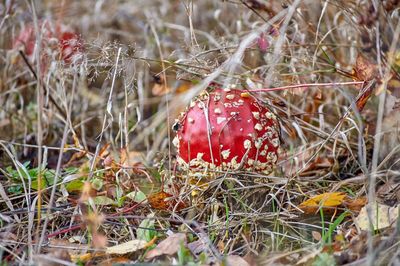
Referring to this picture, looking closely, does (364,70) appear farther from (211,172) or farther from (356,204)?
(211,172)

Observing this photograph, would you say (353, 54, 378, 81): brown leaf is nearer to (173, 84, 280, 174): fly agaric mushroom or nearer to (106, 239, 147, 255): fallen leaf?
(173, 84, 280, 174): fly agaric mushroom

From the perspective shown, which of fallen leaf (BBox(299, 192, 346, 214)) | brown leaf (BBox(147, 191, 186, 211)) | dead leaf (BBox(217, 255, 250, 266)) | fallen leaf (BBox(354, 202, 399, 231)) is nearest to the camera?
dead leaf (BBox(217, 255, 250, 266))

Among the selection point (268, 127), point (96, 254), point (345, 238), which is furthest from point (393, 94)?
point (96, 254)

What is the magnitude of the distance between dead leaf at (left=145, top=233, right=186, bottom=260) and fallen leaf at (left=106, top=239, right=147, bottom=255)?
0.20 feet

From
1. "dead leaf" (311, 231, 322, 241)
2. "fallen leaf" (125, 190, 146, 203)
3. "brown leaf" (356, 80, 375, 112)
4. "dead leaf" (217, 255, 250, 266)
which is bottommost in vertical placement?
"fallen leaf" (125, 190, 146, 203)

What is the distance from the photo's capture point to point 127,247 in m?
1.79

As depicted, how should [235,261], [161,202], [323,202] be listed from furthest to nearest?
[161,202]
[323,202]
[235,261]

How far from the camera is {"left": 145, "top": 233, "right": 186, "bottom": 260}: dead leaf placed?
67.1 inches

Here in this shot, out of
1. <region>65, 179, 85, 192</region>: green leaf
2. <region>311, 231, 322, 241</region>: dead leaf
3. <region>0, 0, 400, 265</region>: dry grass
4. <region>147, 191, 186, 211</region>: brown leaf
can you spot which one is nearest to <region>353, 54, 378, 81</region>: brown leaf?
<region>0, 0, 400, 265</region>: dry grass

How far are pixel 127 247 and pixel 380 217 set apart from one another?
0.79 meters

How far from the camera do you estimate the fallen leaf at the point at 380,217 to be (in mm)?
1803

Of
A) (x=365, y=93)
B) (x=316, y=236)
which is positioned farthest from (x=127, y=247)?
(x=365, y=93)

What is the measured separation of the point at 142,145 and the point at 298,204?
1.23m

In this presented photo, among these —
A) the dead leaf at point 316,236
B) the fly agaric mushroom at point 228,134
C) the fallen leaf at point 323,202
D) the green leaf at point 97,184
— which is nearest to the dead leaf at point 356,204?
the fallen leaf at point 323,202
